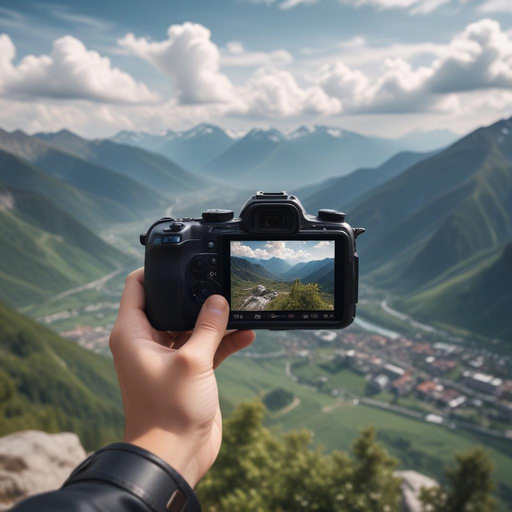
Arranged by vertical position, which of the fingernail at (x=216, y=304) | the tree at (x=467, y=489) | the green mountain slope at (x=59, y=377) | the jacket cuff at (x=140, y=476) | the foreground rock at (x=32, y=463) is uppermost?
the fingernail at (x=216, y=304)

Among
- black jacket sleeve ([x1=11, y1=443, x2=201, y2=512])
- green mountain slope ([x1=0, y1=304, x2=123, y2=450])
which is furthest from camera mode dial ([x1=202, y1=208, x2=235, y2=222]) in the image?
green mountain slope ([x1=0, y1=304, x2=123, y2=450])

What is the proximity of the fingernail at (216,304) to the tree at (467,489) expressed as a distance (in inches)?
719

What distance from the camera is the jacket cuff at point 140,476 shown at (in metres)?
1.54

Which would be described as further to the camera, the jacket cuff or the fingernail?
the fingernail

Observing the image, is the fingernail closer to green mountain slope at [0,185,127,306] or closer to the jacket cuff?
the jacket cuff

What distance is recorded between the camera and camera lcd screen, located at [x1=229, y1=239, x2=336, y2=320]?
3.09 meters

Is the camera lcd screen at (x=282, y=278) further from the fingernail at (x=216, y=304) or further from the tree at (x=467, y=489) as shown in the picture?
the tree at (x=467, y=489)

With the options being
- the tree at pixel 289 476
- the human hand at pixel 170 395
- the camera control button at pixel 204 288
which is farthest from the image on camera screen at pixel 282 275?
the tree at pixel 289 476

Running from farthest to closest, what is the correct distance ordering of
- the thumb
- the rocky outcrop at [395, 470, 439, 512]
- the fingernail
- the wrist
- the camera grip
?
the rocky outcrop at [395, 470, 439, 512] < the camera grip < the fingernail < the thumb < the wrist

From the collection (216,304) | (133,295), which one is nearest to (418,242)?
(216,304)

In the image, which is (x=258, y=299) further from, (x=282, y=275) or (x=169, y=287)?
(x=169, y=287)

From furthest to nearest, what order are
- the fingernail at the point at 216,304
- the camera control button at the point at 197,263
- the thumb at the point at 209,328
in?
the camera control button at the point at 197,263 → the fingernail at the point at 216,304 → the thumb at the point at 209,328

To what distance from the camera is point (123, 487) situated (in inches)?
59.2

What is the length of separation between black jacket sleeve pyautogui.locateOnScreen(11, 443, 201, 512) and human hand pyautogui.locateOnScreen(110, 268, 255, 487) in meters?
0.24
